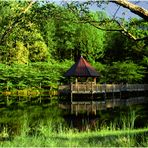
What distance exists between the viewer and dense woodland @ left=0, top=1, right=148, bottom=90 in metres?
9.29

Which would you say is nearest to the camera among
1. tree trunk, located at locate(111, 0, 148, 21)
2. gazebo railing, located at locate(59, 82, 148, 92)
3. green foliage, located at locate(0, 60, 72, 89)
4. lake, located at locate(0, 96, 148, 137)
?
tree trunk, located at locate(111, 0, 148, 21)

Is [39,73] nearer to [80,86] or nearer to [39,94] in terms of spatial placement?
[39,94]

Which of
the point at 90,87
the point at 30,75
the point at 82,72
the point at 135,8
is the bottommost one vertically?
the point at 90,87

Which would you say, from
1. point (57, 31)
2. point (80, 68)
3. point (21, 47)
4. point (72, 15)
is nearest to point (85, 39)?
point (57, 31)

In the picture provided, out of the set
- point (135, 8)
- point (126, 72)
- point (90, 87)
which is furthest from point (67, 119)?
point (126, 72)

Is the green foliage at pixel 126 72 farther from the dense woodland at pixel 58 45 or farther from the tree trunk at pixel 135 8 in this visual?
the tree trunk at pixel 135 8

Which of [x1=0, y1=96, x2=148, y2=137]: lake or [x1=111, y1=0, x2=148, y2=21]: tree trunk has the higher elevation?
[x1=111, y1=0, x2=148, y2=21]: tree trunk

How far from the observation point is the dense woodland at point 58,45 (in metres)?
9.29

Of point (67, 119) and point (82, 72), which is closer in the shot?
point (67, 119)

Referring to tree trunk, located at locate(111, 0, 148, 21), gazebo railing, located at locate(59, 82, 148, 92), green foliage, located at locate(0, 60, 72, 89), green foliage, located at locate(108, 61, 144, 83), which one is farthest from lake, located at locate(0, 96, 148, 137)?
green foliage, located at locate(108, 61, 144, 83)

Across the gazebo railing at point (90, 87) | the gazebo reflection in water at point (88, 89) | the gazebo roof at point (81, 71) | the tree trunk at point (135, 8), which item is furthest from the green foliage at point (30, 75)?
the tree trunk at point (135, 8)

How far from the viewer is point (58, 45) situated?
60781 mm

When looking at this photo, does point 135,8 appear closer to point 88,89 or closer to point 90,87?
point 88,89

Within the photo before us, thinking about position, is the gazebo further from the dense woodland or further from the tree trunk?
the tree trunk
